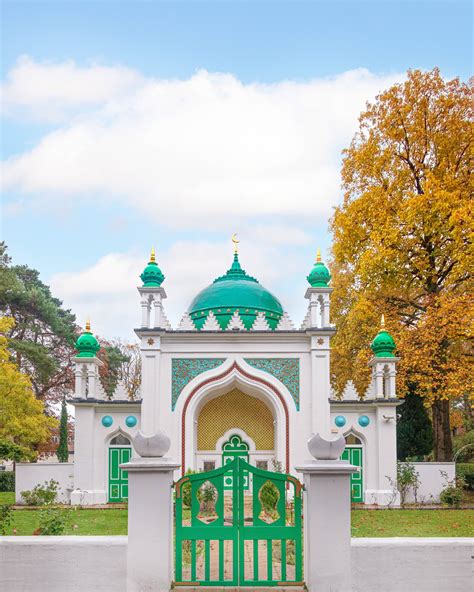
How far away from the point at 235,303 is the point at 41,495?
24.4ft

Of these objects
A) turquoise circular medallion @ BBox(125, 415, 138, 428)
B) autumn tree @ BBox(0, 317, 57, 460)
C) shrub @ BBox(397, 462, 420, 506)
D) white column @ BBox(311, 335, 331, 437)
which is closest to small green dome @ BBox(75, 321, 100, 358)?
turquoise circular medallion @ BBox(125, 415, 138, 428)

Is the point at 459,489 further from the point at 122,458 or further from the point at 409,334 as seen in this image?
the point at 122,458

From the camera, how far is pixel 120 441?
18.9m

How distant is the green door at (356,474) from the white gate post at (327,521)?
12.3 m

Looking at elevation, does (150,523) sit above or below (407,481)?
above

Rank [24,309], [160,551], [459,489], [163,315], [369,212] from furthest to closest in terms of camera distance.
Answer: [24,309] → [369,212] → [163,315] → [459,489] → [160,551]

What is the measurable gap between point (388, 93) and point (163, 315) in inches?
400

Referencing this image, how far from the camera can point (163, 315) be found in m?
18.9

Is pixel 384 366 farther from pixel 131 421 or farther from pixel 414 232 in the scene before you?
pixel 131 421

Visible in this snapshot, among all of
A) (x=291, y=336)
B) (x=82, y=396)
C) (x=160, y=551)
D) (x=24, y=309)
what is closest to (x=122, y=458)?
(x=82, y=396)

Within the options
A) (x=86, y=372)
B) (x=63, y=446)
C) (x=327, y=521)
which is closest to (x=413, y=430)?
(x=86, y=372)

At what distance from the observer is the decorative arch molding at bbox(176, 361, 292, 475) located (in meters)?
18.2

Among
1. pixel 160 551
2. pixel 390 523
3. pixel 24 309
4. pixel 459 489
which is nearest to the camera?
pixel 160 551

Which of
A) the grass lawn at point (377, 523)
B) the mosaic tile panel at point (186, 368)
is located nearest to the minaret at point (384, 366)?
the grass lawn at point (377, 523)
